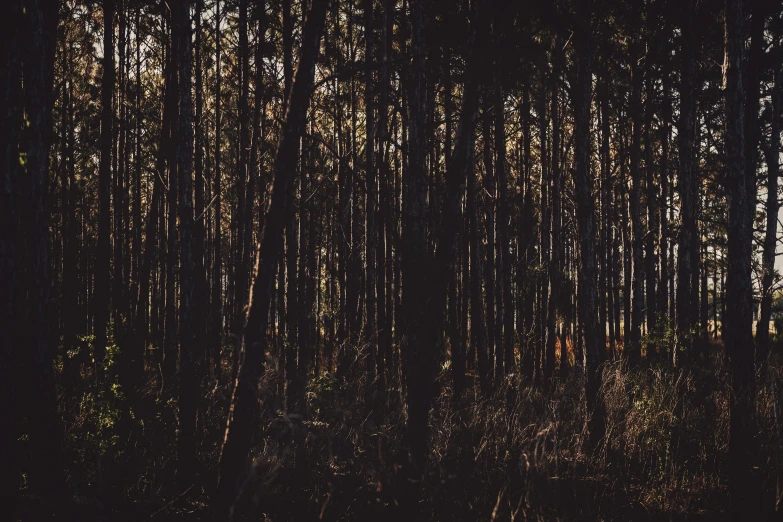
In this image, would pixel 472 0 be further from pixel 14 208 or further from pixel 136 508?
pixel 136 508

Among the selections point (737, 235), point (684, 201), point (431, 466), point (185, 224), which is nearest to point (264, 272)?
point (185, 224)

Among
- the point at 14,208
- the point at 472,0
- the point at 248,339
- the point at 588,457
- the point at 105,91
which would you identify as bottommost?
the point at 588,457

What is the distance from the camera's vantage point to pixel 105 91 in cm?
988

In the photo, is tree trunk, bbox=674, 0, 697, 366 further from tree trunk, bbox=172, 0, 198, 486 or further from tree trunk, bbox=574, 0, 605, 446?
tree trunk, bbox=172, 0, 198, 486

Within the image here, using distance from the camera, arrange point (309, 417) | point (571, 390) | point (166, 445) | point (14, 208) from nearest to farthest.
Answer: point (14, 208), point (166, 445), point (309, 417), point (571, 390)

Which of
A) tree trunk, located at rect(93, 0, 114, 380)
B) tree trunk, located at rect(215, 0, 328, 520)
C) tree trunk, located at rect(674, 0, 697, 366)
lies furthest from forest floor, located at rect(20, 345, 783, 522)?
tree trunk, located at rect(674, 0, 697, 366)

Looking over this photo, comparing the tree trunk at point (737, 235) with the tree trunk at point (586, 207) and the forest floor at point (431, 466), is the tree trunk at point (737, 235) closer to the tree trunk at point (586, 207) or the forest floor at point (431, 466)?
the forest floor at point (431, 466)

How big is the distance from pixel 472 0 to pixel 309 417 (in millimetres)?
6837

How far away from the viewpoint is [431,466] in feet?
19.7

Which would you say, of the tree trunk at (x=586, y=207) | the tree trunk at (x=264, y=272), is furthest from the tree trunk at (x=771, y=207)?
the tree trunk at (x=264, y=272)

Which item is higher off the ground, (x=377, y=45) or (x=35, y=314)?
(x=377, y=45)

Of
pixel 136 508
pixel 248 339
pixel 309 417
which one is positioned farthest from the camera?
pixel 309 417

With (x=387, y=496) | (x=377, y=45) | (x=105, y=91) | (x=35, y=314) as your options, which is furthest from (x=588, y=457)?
(x=105, y=91)

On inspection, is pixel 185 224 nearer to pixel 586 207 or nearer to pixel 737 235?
pixel 586 207
